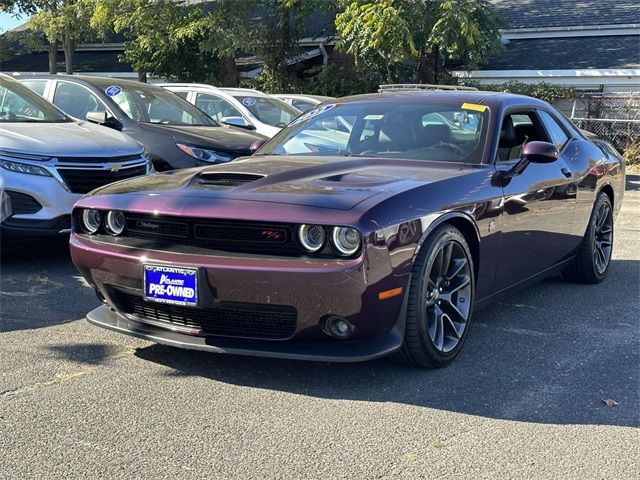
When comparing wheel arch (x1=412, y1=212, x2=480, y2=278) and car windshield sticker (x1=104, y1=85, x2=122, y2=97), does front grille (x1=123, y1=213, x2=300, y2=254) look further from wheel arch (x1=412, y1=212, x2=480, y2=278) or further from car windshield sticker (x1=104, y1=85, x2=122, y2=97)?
car windshield sticker (x1=104, y1=85, x2=122, y2=97)

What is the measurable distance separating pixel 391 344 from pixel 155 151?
5.58m

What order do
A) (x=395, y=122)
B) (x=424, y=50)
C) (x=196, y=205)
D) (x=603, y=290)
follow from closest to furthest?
(x=196, y=205) → (x=395, y=122) → (x=603, y=290) → (x=424, y=50)

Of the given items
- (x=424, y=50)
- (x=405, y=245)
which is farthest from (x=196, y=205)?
(x=424, y=50)

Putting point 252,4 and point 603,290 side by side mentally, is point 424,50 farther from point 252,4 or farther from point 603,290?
point 603,290

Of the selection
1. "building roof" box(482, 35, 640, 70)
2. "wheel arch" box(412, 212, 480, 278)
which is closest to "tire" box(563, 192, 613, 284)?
"wheel arch" box(412, 212, 480, 278)

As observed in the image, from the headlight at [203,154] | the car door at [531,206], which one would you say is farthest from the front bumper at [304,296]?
the headlight at [203,154]

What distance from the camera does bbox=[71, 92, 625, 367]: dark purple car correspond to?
3770mm

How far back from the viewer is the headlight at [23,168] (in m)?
6.28

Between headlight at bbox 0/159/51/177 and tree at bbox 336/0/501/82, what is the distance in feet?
45.1

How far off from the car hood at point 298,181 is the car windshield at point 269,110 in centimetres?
738

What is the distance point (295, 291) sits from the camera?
3.74 meters

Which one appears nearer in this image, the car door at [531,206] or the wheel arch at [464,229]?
the wheel arch at [464,229]

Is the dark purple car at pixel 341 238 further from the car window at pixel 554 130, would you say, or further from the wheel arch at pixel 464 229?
the car window at pixel 554 130

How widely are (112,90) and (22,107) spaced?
187cm
